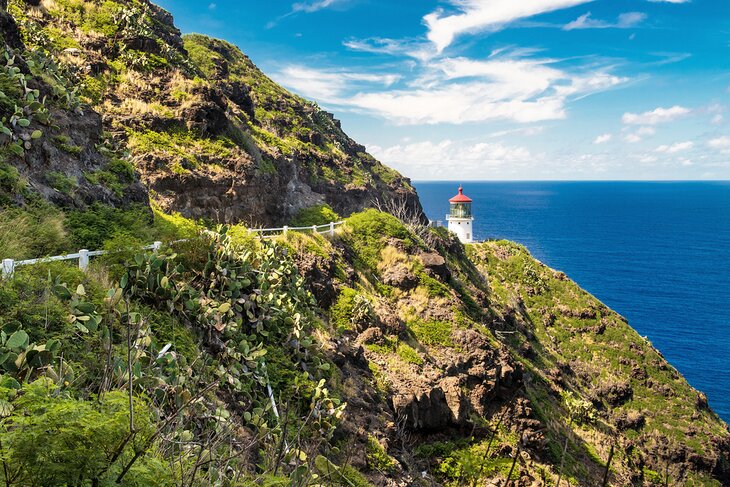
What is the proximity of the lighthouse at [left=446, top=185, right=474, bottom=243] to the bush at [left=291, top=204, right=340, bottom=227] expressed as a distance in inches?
1239

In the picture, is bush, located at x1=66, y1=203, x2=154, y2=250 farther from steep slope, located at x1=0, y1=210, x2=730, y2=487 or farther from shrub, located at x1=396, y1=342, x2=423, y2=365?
shrub, located at x1=396, y1=342, x2=423, y2=365

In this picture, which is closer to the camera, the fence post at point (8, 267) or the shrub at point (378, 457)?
the fence post at point (8, 267)

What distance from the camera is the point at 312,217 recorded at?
31.8 meters

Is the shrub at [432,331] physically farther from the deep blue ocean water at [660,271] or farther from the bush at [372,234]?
the deep blue ocean water at [660,271]

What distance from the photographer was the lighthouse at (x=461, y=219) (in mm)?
61125

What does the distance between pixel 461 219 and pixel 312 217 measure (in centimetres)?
3380

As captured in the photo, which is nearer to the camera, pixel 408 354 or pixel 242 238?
pixel 242 238

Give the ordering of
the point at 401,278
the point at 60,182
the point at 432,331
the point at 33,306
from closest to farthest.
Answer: the point at 33,306, the point at 60,182, the point at 432,331, the point at 401,278

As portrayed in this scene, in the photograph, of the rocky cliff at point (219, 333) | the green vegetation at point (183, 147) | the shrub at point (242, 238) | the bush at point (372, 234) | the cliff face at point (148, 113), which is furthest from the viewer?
the bush at point (372, 234)

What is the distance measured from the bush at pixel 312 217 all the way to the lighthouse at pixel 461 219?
31475 mm

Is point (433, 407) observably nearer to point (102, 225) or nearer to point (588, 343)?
point (102, 225)

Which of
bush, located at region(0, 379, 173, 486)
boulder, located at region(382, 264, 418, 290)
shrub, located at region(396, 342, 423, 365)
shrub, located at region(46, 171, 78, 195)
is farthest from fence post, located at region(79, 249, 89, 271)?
boulder, located at region(382, 264, 418, 290)

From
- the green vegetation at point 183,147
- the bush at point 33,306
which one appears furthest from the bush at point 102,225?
the green vegetation at point 183,147

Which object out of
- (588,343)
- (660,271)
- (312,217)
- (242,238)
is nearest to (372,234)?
(312,217)
